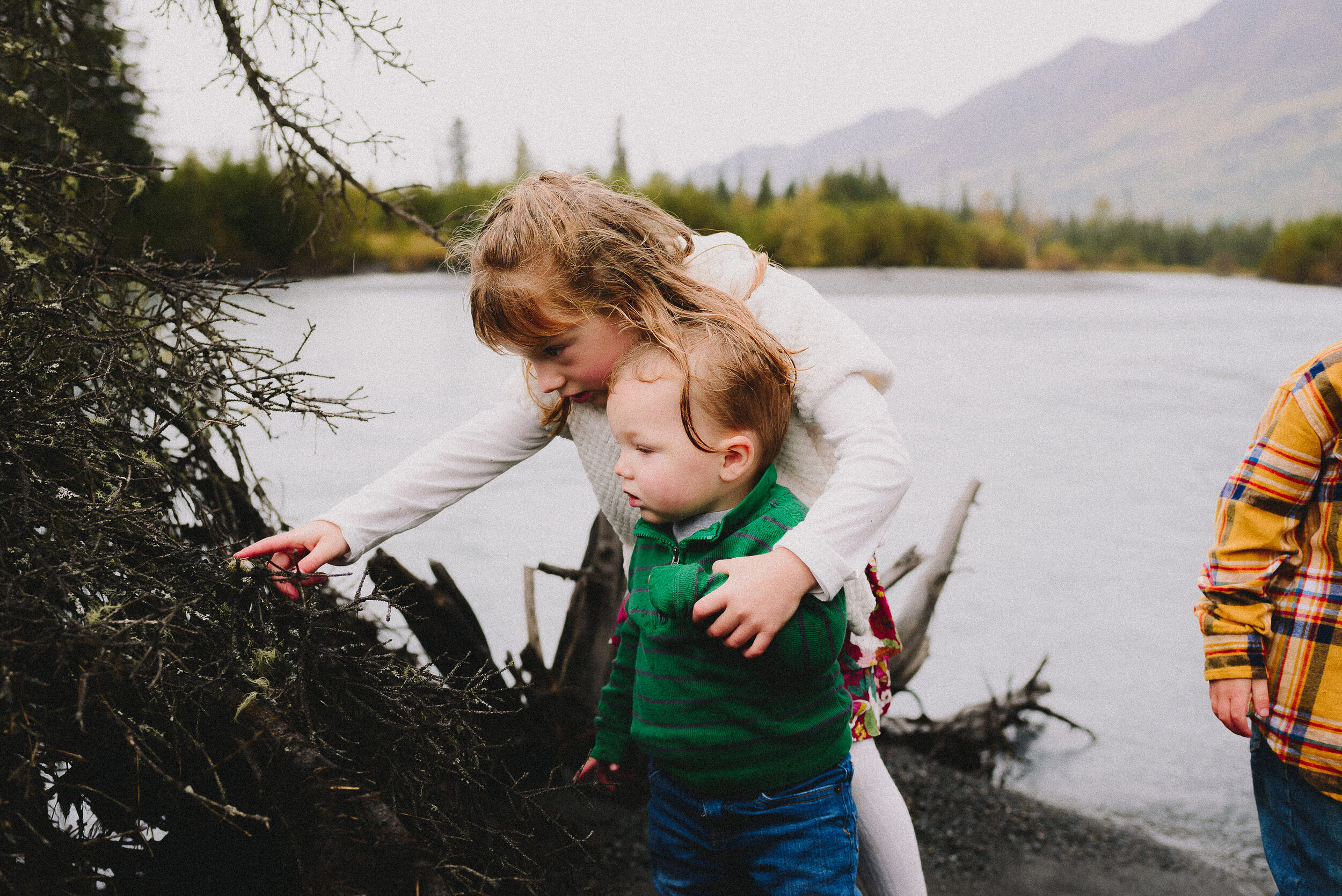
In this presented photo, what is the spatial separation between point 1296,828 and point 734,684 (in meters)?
0.99

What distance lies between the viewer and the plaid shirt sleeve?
139 cm

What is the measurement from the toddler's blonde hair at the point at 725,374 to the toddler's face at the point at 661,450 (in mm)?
14

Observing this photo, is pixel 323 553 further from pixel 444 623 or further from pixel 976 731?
pixel 976 731

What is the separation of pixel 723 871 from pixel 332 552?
0.81 m

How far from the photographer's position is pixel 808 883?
1244 mm

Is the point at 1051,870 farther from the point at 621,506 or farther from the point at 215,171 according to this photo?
the point at 215,171

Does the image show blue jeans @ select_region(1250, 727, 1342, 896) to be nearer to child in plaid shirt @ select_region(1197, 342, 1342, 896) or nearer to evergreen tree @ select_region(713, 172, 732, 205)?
child in plaid shirt @ select_region(1197, 342, 1342, 896)

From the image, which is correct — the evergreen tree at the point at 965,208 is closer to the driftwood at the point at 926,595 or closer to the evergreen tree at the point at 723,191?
the evergreen tree at the point at 723,191

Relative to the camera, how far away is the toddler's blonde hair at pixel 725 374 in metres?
1.25

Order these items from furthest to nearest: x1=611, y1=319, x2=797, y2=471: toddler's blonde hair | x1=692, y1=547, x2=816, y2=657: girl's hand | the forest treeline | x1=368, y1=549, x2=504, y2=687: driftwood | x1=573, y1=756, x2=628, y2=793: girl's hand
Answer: the forest treeline → x1=368, y1=549, x2=504, y2=687: driftwood → x1=573, y1=756, x2=628, y2=793: girl's hand → x1=611, y1=319, x2=797, y2=471: toddler's blonde hair → x1=692, y1=547, x2=816, y2=657: girl's hand

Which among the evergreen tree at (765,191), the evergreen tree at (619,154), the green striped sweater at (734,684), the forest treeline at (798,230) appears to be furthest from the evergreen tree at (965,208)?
the green striped sweater at (734,684)

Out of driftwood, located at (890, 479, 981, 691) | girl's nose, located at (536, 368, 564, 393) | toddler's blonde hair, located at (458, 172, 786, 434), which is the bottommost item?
driftwood, located at (890, 479, 981, 691)

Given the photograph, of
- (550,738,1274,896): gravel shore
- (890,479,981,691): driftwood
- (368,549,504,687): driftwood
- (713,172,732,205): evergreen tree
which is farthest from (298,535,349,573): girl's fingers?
(713,172,732,205): evergreen tree

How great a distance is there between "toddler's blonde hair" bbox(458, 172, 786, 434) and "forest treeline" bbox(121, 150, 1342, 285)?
0.25 meters
